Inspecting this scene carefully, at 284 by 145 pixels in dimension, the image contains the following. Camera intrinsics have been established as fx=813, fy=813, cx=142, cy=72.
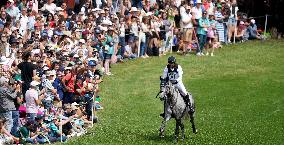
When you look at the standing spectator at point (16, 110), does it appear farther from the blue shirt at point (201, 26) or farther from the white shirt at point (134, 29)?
the blue shirt at point (201, 26)

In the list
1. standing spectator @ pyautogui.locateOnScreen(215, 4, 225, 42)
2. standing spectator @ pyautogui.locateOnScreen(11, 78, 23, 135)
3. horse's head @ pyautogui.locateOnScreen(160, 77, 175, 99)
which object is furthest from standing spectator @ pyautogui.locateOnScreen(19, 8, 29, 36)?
standing spectator @ pyautogui.locateOnScreen(215, 4, 225, 42)

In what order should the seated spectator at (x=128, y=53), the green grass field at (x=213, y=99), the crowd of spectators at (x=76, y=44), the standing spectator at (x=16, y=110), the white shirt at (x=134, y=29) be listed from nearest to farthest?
the standing spectator at (x=16, y=110), the crowd of spectators at (x=76, y=44), the green grass field at (x=213, y=99), the white shirt at (x=134, y=29), the seated spectator at (x=128, y=53)

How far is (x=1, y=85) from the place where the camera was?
75.0ft

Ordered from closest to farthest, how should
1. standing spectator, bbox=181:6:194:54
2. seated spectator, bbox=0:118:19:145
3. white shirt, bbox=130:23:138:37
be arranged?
seated spectator, bbox=0:118:19:145 < white shirt, bbox=130:23:138:37 < standing spectator, bbox=181:6:194:54

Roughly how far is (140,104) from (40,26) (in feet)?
16.1

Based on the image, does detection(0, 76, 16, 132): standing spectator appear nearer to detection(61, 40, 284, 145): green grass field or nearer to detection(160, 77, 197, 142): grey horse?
detection(61, 40, 284, 145): green grass field

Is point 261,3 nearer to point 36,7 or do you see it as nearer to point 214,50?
point 214,50

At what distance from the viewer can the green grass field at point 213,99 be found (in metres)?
25.4

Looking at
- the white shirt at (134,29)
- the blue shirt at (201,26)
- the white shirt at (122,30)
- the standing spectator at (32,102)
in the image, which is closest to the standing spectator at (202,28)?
the blue shirt at (201,26)

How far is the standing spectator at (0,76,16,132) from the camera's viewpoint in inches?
890

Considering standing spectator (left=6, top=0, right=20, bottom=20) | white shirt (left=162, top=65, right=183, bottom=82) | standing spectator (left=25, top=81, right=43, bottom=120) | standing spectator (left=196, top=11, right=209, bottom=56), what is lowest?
standing spectator (left=25, top=81, right=43, bottom=120)

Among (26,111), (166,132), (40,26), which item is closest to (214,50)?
(40,26)

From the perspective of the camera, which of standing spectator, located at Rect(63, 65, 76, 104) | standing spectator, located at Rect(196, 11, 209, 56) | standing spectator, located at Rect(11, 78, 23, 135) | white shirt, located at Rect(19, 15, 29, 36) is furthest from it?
standing spectator, located at Rect(196, 11, 209, 56)

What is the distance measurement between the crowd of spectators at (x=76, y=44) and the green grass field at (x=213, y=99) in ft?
2.70
